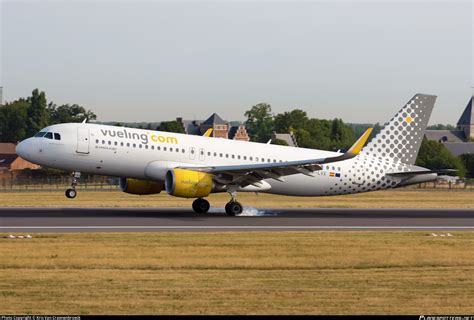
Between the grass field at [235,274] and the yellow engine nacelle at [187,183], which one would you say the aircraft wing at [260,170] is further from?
the grass field at [235,274]

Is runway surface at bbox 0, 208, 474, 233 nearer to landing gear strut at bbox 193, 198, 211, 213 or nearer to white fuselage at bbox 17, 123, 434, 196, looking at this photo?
landing gear strut at bbox 193, 198, 211, 213

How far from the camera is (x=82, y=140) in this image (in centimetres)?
4116

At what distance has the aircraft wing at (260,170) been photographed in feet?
135

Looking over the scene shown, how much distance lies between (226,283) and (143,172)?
21484 millimetres

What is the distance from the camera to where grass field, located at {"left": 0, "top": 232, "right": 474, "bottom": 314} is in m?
18.1

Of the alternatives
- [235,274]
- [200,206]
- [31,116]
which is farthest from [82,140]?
[31,116]

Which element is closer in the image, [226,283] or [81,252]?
[226,283]

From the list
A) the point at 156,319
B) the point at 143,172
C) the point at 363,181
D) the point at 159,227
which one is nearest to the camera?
the point at 156,319

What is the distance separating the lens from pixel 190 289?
65.9ft

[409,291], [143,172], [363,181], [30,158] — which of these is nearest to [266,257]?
[409,291]

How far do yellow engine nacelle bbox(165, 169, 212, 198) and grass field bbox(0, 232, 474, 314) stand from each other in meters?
8.09

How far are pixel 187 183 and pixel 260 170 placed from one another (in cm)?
386

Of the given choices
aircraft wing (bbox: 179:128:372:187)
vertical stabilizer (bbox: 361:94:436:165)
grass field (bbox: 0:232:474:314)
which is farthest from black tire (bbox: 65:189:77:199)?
vertical stabilizer (bbox: 361:94:436:165)

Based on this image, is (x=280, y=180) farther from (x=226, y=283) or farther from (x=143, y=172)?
(x=226, y=283)
